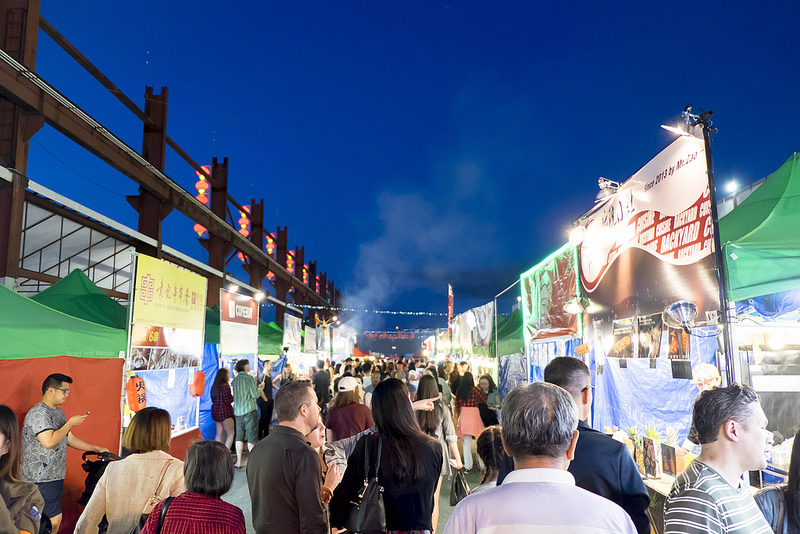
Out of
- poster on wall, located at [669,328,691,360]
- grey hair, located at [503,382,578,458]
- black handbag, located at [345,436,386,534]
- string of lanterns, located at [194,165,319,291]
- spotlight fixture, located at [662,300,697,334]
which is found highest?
string of lanterns, located at [194,165,319,291]

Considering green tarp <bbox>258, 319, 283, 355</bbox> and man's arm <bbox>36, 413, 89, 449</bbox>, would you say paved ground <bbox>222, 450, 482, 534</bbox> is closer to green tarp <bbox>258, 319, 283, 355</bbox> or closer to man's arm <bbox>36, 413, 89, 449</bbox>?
man's arm <bbox>36, 413, 89, 449</bbox>

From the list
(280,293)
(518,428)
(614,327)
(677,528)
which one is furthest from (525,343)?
(280,293)

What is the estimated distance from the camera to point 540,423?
160cm

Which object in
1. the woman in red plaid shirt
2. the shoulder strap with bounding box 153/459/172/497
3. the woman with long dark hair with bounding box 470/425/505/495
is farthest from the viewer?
the woman with long dark hair with bounding box 470/425/505/495

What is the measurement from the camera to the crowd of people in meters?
1.52

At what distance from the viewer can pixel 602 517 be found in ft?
4.61

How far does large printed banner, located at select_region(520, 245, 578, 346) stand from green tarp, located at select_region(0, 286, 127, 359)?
242 inches

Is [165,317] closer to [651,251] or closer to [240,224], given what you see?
[651,251]

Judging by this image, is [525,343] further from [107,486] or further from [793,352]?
[107,486]

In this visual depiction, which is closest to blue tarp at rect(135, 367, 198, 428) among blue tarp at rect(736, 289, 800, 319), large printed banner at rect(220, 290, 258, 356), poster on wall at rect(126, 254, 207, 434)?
poster on wall at rect(126, 254, 207, 434)

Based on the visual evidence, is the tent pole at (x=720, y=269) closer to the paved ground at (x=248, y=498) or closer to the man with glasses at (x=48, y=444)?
the paved ground at (x=248, y=498)

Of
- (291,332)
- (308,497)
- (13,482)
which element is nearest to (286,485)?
(308,497)

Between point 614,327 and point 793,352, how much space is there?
183cm

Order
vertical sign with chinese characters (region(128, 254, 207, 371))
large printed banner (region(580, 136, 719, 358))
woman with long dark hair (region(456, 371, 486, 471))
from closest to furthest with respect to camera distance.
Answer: large printed banner (region(580, 136, 719, 358))
vertical sign with chinese characters (region(128, 254, 207, 371))
woman with long dark hair (region(456, 371, 486, 471))
